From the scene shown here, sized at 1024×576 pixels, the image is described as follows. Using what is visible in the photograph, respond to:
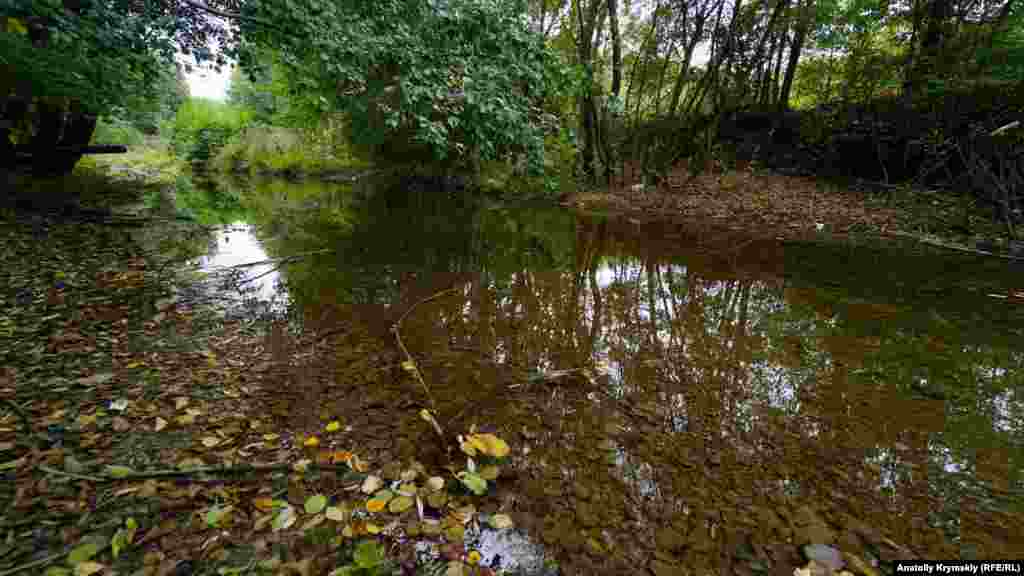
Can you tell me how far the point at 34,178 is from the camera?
10.8 metres

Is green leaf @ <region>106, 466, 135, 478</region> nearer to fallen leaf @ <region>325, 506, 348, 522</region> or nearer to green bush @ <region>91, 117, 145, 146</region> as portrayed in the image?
fallen leaf @ <region>325, 506, 348, 522</region>

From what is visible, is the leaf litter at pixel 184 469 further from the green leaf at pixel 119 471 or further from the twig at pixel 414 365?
the twig at pixel 414 365

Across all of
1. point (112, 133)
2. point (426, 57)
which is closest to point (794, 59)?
point (426, 57)

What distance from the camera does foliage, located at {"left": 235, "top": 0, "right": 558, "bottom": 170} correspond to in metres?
4.52

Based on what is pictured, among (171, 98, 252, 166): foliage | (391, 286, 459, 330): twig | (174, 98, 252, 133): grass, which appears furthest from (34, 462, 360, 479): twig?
(174, 98, 252, 133): grass

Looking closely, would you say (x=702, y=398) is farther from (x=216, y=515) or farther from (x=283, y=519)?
(x=216, y=515)

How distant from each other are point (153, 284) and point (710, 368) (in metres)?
4.75

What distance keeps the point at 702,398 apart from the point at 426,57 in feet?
15.0

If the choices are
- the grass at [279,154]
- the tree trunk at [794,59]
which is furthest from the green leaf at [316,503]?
the grass at [279,154]

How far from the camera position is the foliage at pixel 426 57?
178 inches

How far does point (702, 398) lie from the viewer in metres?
2.50

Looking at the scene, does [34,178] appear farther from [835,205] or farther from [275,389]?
[835,205]

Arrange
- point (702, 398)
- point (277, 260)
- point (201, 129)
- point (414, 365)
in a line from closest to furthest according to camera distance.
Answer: point (702, 398)
point (414, 365)
point (277, 260)
point (201, 129)

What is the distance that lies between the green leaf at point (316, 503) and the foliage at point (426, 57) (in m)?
3.75
